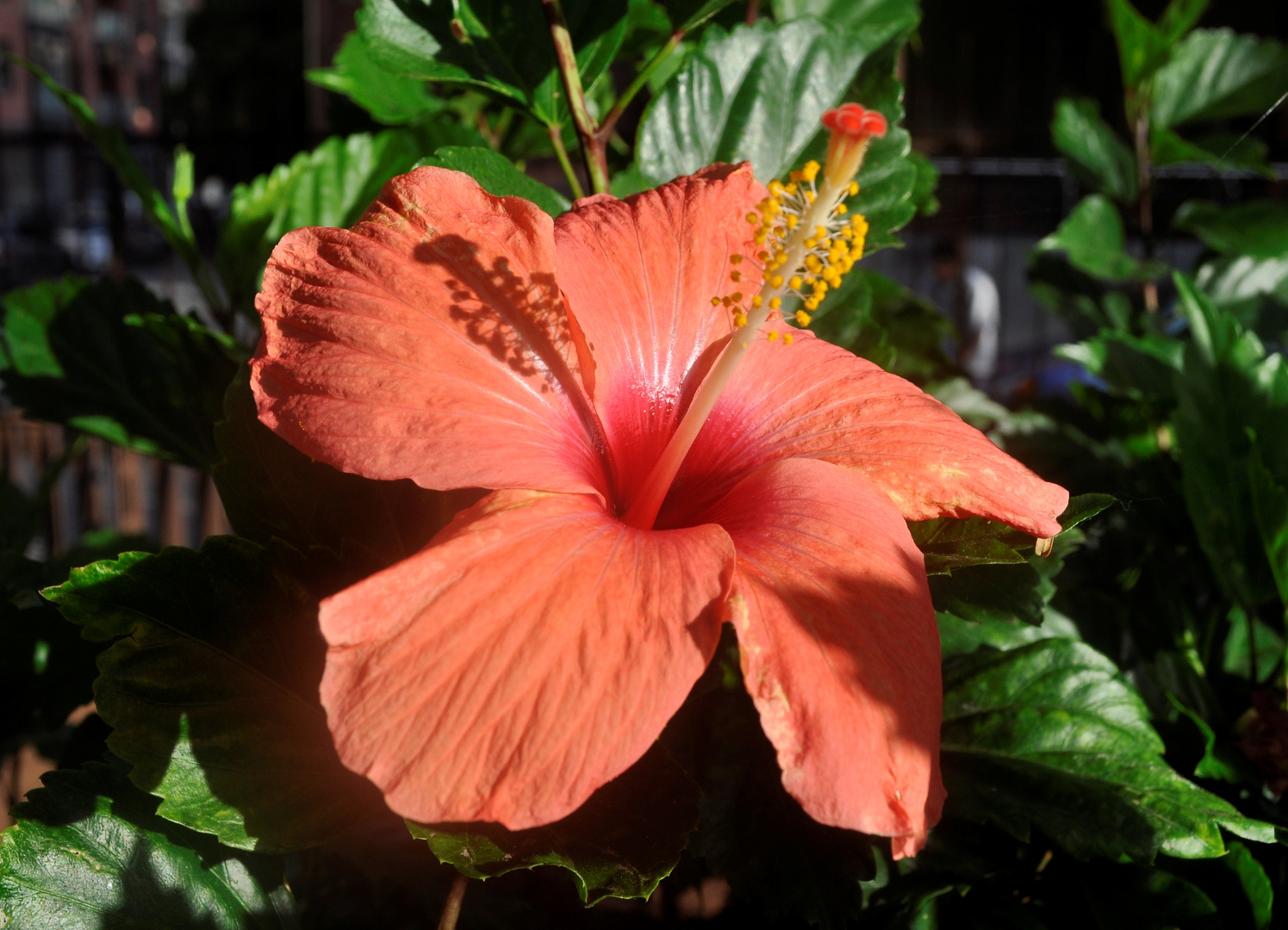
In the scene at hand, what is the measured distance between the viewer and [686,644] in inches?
13.4

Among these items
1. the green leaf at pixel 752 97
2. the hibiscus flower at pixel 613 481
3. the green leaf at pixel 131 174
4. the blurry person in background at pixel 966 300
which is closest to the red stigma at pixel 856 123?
the hibiscus flower at pixel 613 481

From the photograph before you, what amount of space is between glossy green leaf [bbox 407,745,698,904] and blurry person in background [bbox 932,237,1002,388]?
12.8 feet

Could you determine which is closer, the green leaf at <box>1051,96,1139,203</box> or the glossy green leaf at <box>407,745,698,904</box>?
A: the glossy green leaf at <box>407,745,698,904</box>

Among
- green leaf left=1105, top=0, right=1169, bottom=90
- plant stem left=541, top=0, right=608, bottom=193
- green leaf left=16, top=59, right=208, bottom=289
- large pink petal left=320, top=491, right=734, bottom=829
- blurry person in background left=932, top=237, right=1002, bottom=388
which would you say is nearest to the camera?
large pink petal left=320, top=491, right=734, bottom=829

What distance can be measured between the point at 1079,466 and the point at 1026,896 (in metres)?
0.41

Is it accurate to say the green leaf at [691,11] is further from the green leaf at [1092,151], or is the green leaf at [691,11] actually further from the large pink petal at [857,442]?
the green leaf at [1092,151]

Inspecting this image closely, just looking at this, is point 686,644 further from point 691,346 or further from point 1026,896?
point 1026,896

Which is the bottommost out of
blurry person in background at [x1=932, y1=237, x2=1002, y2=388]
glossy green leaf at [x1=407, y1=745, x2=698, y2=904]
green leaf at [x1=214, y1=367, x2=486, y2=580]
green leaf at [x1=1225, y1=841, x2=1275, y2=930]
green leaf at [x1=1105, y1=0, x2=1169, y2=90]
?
blurry person in background at [x1=932, y1=237, x2=1002, y2=388]

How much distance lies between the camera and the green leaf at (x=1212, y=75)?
4.25ft

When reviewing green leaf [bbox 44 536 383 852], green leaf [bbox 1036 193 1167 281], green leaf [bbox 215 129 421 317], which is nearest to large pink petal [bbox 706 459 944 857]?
green leaf [bbox 44 536 383 852]

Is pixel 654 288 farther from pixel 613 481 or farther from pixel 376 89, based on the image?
pixel 376 89

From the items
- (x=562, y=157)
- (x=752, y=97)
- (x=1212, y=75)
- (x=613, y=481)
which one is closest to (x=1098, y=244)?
(x=1212, y=75)

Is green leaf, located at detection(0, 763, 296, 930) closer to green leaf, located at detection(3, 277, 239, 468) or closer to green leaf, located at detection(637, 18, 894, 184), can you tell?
green leaf, located at detection(3, 277, 239, 468)

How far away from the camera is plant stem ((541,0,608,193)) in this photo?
58cm
